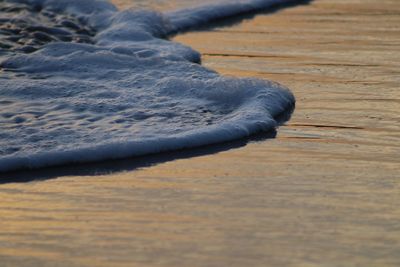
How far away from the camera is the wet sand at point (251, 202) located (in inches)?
Answer: 142

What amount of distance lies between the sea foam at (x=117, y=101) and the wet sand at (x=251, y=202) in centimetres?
15

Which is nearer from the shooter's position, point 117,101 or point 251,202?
point 251,202

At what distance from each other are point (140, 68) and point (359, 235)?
9.49 feet

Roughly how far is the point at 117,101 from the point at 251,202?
1720mm

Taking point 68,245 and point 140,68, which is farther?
point 140,68

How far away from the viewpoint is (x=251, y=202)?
413 cm

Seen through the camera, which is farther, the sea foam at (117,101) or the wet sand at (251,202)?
the sea foam at (117,101)

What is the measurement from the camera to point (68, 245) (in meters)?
3.69

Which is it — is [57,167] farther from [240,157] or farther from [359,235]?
[359,235]

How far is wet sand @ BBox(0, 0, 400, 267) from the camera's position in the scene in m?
3.61

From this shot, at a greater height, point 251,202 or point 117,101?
point 251,202

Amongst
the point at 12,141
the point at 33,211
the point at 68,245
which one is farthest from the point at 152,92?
the point at 68,245

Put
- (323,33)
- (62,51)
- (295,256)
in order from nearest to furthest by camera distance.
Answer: (295,256), (62,51), (323,33)

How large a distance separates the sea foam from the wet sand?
154mm
